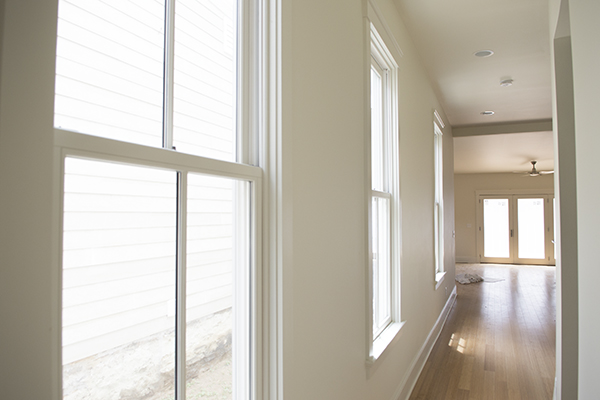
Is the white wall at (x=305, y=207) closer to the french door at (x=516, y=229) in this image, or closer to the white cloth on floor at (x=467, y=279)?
the white cloth on floor at (x=467, y=279)

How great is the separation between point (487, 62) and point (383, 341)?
9.86 feet

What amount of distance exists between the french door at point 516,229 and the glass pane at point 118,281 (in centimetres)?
1274

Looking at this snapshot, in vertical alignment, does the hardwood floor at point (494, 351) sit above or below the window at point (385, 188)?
below

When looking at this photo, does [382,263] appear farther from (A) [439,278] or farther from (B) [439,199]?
(B) [439,199]

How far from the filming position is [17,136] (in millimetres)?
432

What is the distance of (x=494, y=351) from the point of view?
376 centimetres

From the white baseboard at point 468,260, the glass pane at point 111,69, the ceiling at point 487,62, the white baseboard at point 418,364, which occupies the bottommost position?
the white baseboard at point 468,260

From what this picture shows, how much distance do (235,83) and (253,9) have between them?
0.23 meters

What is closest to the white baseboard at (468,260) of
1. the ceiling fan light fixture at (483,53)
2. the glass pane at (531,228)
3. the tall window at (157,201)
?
the glass pane at (531,228)

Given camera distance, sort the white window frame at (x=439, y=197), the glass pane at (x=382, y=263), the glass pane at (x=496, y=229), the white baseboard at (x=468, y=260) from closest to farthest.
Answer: the glass pane at (x=382, y=263), the white window frame at (x=439, y=197), the glass pane at (x=496, y=229), the white baseboard at (x=468, y=260)

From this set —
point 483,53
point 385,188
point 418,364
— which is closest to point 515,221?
point 483,53

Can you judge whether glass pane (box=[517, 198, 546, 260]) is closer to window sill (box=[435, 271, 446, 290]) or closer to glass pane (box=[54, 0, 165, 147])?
window sill (box=[435, 271, 446, 290])

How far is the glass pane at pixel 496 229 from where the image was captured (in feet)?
38.3

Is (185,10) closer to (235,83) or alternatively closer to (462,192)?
(235,83)
